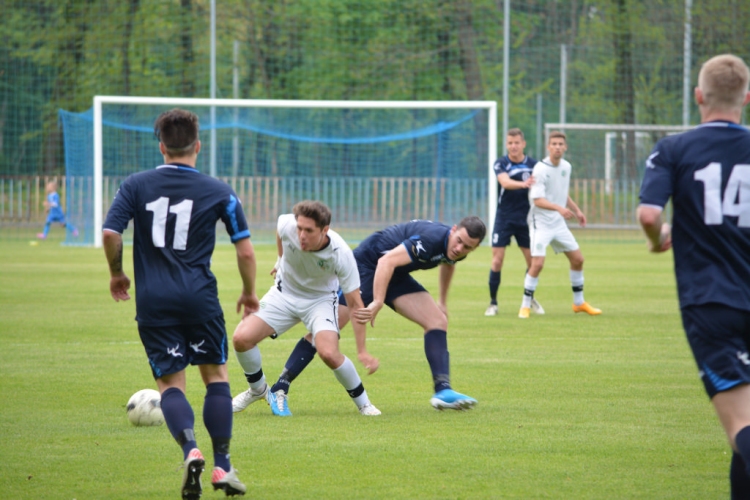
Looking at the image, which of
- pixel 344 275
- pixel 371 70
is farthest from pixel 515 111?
pixel 344 275

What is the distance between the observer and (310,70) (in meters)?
32.3

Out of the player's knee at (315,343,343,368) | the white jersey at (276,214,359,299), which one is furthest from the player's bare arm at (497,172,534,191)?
the player's knee at (315,343,343,368)

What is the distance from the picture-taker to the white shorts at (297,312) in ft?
22.6

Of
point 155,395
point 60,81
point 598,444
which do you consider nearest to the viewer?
point 598,444

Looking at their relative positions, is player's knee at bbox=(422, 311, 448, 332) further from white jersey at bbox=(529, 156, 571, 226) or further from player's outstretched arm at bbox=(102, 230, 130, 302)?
→ white jersey at bbox=(529, 156, 571, 226)

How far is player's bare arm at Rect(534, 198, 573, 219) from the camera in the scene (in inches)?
500

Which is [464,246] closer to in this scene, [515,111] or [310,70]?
[310,70]

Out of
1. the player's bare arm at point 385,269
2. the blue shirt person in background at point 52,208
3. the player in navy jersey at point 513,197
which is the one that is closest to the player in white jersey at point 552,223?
the player in navy jersey at point 513,197

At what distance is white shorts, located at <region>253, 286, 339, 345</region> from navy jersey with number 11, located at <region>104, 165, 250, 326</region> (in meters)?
1.94

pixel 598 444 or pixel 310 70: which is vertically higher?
pixel 310 70

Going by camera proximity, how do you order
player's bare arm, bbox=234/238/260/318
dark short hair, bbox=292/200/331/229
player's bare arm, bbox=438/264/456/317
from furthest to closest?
player's bare arm, bbox=438/264/456/317 → dark short hair, bbox=292/200/331/229 → player's bare arm, bbox=234/238/260/318

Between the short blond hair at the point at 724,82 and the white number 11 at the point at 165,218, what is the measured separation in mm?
2422

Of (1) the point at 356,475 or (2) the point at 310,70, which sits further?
(2) the point at 310,70

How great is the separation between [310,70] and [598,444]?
27351 mm
